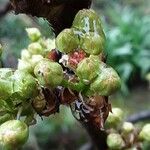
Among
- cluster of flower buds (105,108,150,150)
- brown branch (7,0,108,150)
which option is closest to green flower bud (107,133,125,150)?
cluster of flower buds (105,108,150,150)

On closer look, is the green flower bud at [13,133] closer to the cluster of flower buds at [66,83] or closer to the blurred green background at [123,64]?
the cluster of flower buds at [66,83]

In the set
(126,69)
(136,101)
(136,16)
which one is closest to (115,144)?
(136,101)

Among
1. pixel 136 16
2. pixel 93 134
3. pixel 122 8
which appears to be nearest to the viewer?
pixel 93 134

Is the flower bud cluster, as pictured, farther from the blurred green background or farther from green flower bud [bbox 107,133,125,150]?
the blurred green background

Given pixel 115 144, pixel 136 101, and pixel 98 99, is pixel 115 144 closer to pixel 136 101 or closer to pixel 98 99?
pixel 98 99

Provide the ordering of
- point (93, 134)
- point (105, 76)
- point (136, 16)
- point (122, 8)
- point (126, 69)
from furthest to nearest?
point (122, 8)
point (136, 16)
point (126, 69)
point (93, 134)
point (105, 76)

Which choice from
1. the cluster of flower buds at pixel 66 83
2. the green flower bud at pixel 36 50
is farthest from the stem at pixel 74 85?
the green flower bud at pixel 36 50

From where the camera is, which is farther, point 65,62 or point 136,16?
point 136,16
